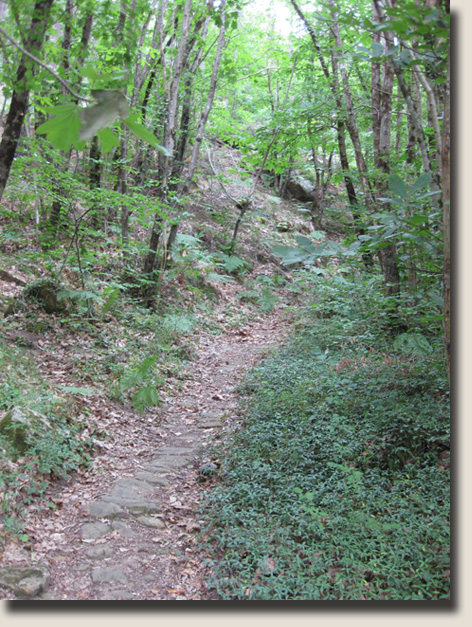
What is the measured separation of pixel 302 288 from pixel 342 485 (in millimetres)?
8520

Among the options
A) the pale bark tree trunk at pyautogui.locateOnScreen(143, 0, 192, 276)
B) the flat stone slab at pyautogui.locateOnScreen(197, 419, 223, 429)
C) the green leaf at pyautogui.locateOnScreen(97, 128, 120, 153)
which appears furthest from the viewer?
the pale bark tree trunk at pyautogui.locateOnScreen(143, 0, 192, 276)

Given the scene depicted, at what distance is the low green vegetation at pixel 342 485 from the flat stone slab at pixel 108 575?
593mm

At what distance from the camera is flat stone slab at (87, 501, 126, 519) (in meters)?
3.40

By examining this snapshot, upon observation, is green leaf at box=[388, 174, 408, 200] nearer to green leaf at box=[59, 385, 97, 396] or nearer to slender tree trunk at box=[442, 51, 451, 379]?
slender tree trunk at box=[442, 51, 451, 379]

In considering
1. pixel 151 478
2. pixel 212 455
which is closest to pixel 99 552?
pixel 151 478

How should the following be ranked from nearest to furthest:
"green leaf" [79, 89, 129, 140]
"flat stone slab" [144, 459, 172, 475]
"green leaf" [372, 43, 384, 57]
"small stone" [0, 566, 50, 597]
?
"green leaf" [79, 89, 129, 140]
"green leaf" [372, 43, 384, 57]
"small stone" [0, 566, 50, 597]
"flat stone slab" [144, 459, 172, 475]

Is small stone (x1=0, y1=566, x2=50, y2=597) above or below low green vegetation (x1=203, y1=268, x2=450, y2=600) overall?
below

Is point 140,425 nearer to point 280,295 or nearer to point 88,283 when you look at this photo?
point 88,283

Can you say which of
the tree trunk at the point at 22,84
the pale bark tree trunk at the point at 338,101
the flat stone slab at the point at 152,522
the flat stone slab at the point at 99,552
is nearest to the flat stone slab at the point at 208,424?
the flat stone slab at the point at 152,522

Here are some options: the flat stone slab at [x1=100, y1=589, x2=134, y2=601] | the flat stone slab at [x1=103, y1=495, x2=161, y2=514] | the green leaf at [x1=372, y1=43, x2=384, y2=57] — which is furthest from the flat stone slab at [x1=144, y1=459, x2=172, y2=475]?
the green leaf at [x1=372, y1=43, x2=384, y2=57]

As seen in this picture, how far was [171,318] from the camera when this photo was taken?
8102mm

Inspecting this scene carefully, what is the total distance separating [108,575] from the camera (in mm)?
2715

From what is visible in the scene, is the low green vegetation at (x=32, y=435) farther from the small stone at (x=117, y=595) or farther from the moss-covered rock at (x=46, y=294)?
the moss-covered rock at (x=46, y=294)

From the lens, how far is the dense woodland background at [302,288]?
7.79 ft
